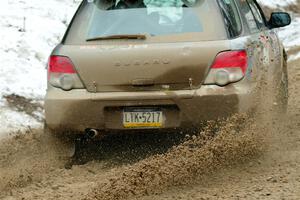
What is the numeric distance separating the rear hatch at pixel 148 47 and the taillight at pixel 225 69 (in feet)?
0.17

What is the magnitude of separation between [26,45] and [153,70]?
257 inches

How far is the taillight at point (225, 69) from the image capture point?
535 centimetres

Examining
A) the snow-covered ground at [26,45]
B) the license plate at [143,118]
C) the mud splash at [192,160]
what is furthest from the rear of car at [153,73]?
the snow-covered ground at [26,45]

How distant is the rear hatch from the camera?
536cm

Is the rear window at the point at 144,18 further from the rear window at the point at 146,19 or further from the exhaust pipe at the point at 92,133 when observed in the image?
the exhaust pipe at the point at 92,133

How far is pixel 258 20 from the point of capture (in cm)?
715

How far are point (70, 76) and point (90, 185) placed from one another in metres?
1.03

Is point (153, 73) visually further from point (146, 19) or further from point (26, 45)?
point (26, 45)

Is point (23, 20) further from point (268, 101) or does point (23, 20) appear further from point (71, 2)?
point (268, 101)

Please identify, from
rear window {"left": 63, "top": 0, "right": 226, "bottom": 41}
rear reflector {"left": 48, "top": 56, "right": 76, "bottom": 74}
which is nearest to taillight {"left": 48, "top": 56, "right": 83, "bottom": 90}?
rear reflector {"left": 48, "top": 56, "right": 76, "bottom": 74}

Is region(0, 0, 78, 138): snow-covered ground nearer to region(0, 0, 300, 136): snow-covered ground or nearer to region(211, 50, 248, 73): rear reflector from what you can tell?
region(0, 0, 300, 136): snow-covered ground

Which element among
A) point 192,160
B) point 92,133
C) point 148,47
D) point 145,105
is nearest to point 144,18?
point 148,47

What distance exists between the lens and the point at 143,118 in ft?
18.0

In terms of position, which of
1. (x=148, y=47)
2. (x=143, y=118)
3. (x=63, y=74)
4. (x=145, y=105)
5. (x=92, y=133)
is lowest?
(x=92, y=133)
